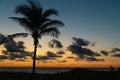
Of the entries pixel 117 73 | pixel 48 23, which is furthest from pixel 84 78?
pixel 48 23

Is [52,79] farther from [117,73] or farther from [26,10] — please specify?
[26,10]

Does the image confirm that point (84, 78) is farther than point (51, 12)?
No

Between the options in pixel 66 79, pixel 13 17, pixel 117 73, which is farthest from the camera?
pixel 13 17

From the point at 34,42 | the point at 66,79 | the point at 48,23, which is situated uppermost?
the point at 48,23

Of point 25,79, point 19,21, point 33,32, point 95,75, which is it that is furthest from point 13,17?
point 95,75

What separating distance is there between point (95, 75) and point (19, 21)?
1193cm

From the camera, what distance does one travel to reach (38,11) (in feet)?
102

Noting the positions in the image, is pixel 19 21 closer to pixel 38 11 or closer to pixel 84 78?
pixel 38 11

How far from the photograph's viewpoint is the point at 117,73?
23.4m

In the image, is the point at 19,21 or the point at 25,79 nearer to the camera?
the point at 25,79

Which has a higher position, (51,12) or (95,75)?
(51,12)

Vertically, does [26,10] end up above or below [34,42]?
above

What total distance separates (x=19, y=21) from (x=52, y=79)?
11.0 m

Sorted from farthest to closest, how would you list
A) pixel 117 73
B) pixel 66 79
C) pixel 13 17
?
pixel 13 17 < pixel 117 73 < pixel 66 79
